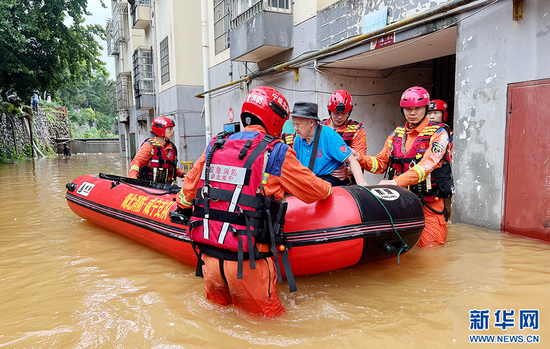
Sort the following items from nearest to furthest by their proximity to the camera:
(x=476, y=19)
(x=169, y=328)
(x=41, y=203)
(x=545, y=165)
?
(x=169, y=328)
(x=545, y=165)
(x=476, y=19)
(x=41, y=203)

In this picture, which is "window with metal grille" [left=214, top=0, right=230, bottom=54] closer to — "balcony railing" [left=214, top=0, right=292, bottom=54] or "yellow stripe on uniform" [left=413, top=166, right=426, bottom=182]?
"balcony railing" [left=214, top=0, right=292, bottom=54]

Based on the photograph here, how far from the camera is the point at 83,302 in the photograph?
2.77 metres

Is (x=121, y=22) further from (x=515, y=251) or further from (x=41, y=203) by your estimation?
(x=515, y=251)

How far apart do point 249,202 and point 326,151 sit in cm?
124

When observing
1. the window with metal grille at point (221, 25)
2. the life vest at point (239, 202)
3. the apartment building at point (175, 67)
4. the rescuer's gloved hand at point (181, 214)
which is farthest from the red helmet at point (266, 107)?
the apartment building at point (175, 67)

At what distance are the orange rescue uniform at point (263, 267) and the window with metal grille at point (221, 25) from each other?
8690 mm

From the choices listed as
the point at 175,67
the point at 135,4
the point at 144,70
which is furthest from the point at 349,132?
the point at 135,4

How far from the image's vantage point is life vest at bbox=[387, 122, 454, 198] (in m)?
3.37

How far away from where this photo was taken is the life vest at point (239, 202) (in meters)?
2.16

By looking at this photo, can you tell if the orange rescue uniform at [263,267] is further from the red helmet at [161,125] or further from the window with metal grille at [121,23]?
the window with metal grille at [121,23]

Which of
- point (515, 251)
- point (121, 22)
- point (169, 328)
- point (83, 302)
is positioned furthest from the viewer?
point (121, 22)

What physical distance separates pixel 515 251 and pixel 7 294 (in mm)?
4498

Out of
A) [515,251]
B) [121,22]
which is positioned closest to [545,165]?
[515,251]

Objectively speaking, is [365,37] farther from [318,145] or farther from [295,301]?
[295,301]
